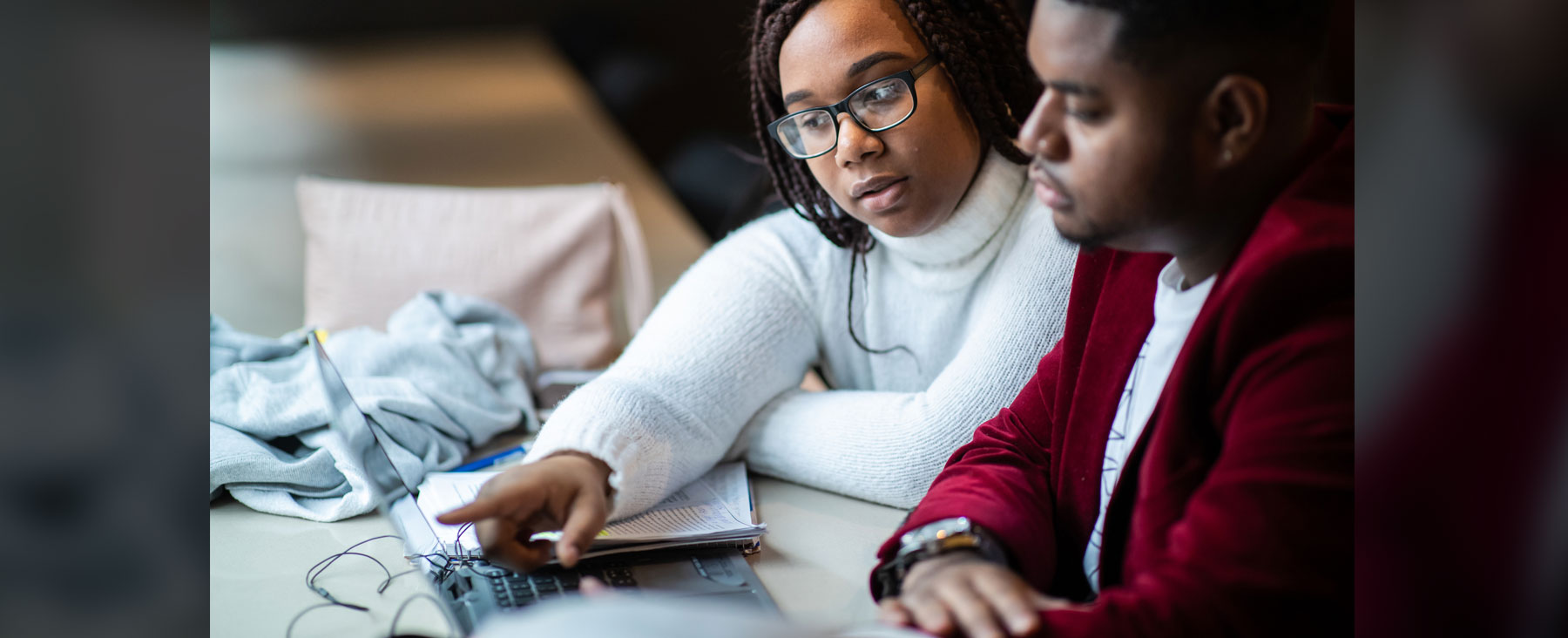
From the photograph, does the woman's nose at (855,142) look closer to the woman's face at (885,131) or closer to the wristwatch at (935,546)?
the woman's face at (885,131)

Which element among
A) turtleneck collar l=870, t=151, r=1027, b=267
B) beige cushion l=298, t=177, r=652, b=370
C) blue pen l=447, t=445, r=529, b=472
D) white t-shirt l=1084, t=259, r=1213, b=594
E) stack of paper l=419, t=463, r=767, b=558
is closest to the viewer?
white t-shirt l=1084, t=259, r=1213, b=594

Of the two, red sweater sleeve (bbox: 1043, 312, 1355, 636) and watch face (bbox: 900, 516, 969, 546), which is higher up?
red sweater sleeve (bbox: 1043, 312, 1355, 636)

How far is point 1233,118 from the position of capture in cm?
61

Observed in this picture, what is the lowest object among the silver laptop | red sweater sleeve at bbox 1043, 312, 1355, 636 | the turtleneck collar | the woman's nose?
the silver laptop

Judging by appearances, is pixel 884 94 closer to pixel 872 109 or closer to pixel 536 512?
pixel 872 109

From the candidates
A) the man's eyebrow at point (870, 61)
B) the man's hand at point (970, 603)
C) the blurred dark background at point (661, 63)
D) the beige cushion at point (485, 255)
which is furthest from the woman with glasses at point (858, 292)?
the blurred dark background at point (661, 63)

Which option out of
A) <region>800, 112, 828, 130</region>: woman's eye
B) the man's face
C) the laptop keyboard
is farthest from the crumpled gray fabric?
the man's face

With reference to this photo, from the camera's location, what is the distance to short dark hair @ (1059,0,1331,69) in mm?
598

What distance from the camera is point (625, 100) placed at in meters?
2.38

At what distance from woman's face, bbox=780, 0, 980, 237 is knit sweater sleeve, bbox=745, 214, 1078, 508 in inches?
4.3

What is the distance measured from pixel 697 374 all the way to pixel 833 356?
233 mm

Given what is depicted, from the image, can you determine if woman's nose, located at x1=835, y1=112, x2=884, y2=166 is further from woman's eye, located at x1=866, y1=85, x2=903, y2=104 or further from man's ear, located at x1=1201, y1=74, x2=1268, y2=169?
man's ear, located at x1=1201, y1=74, x2=1268, y2=169

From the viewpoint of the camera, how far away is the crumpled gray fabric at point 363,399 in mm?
1173

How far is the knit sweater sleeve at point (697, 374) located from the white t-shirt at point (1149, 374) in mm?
429
